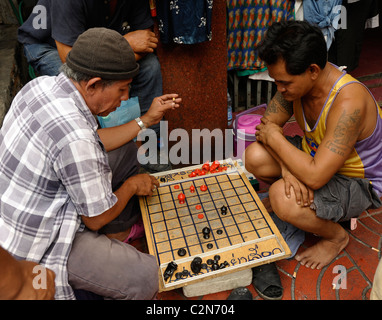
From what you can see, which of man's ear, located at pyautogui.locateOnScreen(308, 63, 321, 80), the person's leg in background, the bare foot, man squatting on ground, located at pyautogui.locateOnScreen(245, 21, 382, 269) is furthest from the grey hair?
the bare foot

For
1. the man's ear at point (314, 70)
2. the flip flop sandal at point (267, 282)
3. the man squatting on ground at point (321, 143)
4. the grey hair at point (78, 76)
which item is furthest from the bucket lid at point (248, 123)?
the grey hair at point (78, 76)

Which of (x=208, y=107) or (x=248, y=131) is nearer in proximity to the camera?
(x=248, y=131)

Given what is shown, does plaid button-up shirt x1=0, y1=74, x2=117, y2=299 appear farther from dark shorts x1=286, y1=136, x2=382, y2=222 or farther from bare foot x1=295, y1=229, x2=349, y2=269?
bare foot x1=295, y1=229, x2=349, y2=269

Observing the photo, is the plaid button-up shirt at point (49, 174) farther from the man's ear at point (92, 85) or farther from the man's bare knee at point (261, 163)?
the man's bare knee at point (261, 163)

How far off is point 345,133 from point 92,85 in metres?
1.50

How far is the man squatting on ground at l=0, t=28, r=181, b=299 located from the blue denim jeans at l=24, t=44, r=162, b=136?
1.20 meters

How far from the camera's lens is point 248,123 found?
3.44 m

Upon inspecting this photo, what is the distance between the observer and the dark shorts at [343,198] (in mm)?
2295

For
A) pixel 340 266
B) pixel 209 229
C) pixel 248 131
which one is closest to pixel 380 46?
pixel 248 131

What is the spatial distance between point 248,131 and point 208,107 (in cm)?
51

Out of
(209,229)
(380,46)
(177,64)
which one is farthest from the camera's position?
(380,46)

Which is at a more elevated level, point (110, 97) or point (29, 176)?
point (110, 97)
